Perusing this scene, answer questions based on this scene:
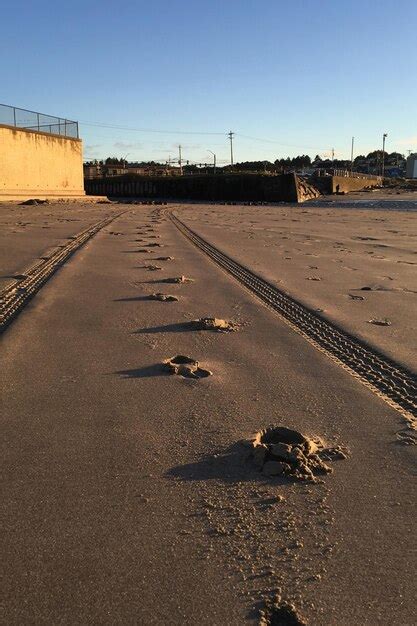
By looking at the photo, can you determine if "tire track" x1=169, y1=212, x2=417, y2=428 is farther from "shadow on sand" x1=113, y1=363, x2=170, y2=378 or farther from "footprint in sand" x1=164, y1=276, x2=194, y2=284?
"shadow on sand" x1=113, y1=363, x2=170, y2=378

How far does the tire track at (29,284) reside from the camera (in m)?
5.21

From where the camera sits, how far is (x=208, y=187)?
52688 mm

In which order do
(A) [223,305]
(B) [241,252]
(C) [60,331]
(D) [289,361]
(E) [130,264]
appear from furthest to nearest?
(B) [241,252], (E) [130,264], (A) [223,305], (C) [60,331], (D) [289,361]

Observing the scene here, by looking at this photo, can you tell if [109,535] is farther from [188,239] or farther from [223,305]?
[188,239]

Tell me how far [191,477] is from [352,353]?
2.11m

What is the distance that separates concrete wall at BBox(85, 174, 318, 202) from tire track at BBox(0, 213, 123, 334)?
38.1 metres

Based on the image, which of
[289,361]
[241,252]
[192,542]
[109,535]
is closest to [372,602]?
[192,542]

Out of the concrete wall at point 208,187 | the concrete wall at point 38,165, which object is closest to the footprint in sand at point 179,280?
the concrete wall at point 38,165

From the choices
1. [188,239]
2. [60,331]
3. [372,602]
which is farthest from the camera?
[188,239]

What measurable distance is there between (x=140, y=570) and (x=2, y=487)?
2.57 feet

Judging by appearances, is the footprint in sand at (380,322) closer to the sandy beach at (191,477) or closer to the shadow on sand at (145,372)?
the sandy beach at (191,477)

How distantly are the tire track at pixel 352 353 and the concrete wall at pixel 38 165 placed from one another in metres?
22.1

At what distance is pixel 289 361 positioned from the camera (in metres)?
4.09

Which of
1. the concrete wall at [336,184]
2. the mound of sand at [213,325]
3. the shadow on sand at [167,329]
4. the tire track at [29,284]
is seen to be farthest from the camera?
the concrete wall at [336,184]
